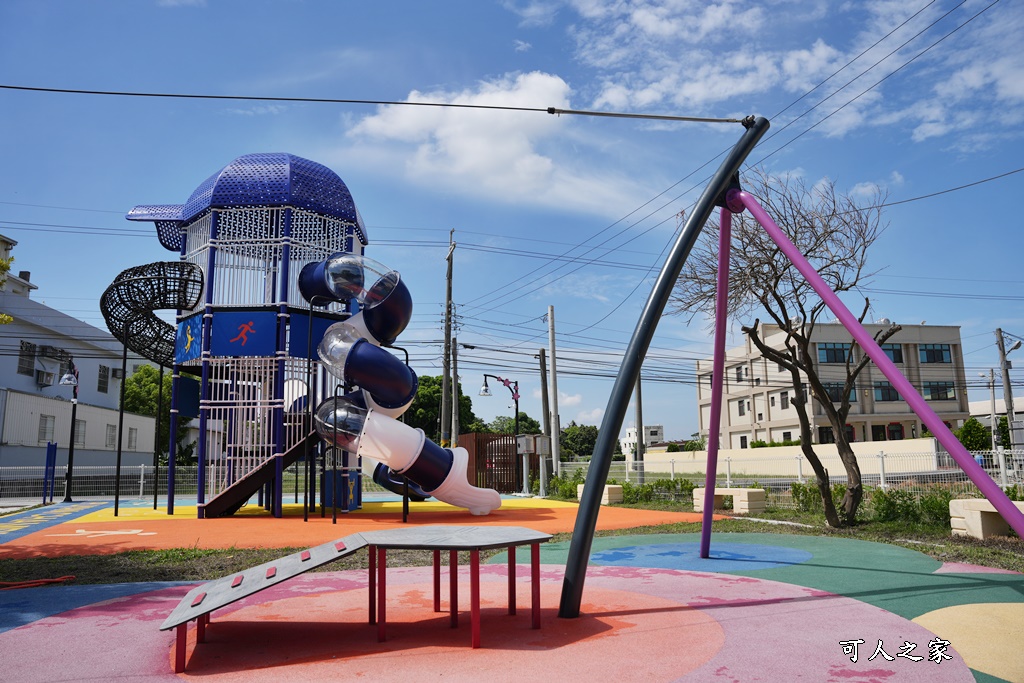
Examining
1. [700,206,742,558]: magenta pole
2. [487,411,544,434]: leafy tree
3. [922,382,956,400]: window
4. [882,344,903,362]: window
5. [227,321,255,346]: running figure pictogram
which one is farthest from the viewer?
[487,411,544,434]: leafy tree

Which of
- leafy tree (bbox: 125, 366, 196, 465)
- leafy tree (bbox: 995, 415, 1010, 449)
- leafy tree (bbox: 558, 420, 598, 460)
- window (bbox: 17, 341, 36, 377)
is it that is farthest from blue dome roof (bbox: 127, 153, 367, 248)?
leafy tree (bbox: 558, 420, 598, 460)

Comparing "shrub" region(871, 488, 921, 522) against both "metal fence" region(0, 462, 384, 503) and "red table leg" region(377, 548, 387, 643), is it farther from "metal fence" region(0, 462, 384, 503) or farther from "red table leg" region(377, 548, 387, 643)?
"metal fence" region(0, 462, 384, 503)

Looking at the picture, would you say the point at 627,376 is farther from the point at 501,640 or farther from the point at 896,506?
the point at 896,506

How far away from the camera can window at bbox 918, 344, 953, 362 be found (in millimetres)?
53000

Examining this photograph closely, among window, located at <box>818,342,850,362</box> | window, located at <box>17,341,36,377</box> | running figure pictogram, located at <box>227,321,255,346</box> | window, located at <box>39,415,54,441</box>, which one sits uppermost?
window, located at <box>818,342,850,362</box>

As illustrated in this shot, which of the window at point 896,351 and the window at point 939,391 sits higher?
the window at point 896,351

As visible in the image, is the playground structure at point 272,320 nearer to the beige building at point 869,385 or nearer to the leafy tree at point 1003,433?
the leafy tree at point 1003,433

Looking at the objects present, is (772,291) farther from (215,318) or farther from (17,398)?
(17,398)

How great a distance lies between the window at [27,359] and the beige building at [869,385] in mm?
43279

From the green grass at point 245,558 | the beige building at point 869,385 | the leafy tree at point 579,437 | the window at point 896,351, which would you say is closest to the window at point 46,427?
the green grass at point 245,558

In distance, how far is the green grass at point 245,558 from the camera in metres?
8.95

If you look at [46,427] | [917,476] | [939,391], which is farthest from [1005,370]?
[46,427]

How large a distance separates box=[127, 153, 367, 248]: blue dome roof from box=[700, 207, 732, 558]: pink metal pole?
39.7 feet

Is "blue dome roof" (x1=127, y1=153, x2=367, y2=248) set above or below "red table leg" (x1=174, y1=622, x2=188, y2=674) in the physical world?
above
